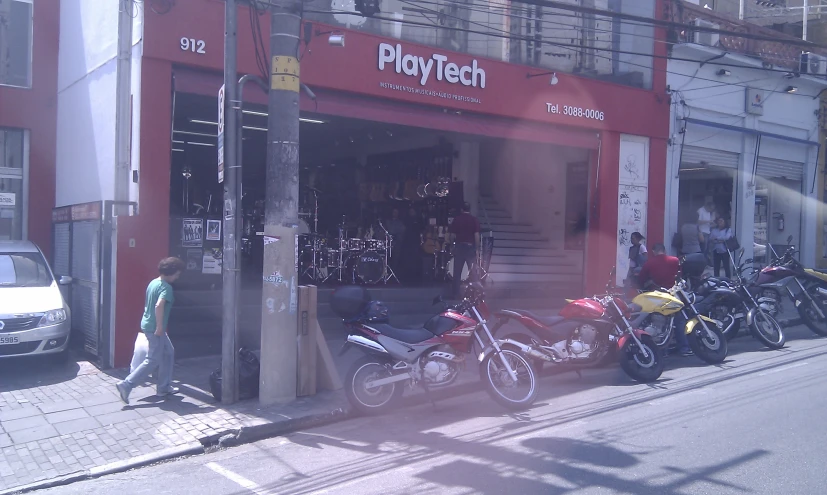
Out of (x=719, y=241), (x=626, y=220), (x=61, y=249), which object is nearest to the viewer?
(x=61, y=249)

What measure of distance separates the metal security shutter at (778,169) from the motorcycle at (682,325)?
33.9 feet

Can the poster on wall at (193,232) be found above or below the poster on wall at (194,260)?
above

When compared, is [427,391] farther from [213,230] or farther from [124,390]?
[213,230]

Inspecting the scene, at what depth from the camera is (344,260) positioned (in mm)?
15844

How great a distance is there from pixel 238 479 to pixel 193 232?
667 cm

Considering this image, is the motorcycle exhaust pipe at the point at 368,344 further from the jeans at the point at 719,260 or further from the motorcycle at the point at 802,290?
the jeans at the point at 719,260

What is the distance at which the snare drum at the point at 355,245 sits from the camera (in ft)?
52.2

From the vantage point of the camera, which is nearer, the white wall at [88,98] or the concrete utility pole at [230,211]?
the concrete utility pole at [230,211]

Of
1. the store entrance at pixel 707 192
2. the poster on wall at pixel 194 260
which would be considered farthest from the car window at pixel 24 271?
the store entrance at pixel 707 192

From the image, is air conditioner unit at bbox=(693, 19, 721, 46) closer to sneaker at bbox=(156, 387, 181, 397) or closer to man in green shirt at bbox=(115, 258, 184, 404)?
man in green shirt at bbox=(115, 258, 184, 404)

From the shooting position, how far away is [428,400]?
8992 millimetres

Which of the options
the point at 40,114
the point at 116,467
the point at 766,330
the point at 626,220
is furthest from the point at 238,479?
the point at 626,220

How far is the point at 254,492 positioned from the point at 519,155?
14.9 metres

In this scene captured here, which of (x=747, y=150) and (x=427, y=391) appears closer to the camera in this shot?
(x=427, y=391)
